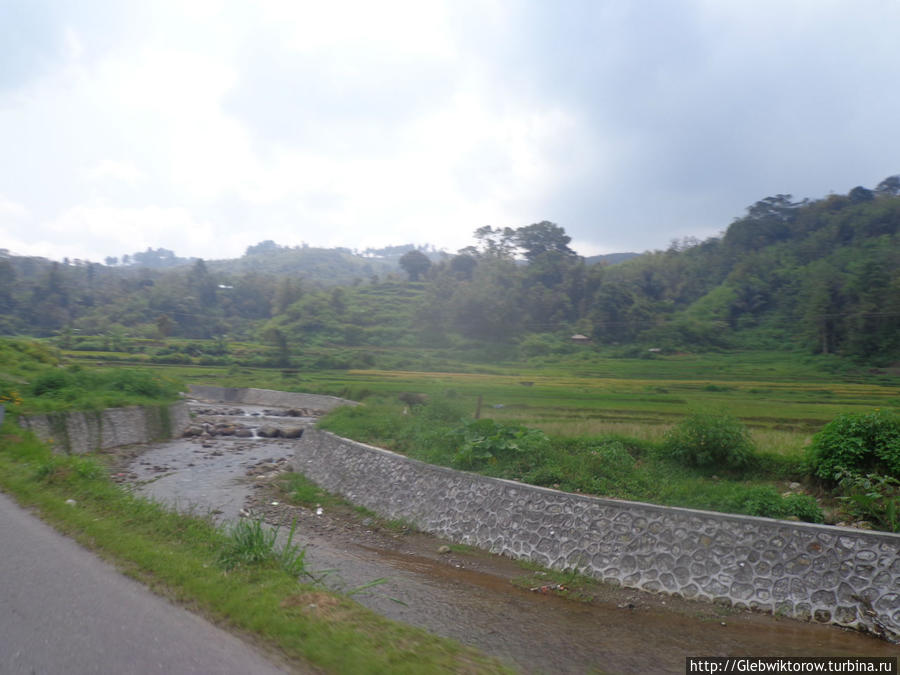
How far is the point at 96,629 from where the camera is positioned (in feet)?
15.4

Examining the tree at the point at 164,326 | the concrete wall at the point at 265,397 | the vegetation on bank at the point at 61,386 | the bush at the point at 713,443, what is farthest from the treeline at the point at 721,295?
the vegetation on bank at the point at 61,386

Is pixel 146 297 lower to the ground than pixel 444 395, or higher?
higher

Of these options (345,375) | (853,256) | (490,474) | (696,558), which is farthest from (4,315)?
(853,256)

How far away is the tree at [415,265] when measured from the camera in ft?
297

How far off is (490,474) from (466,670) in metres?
8.15

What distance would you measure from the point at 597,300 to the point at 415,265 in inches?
2179

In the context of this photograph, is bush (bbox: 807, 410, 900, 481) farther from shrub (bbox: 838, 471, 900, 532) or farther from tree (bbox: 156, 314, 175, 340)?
tree (bbox: 156, 314, 175, 340)

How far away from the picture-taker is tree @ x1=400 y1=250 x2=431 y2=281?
297 feet

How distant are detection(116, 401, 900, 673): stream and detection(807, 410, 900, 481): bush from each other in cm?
344

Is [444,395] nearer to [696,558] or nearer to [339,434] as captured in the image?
[339,434]

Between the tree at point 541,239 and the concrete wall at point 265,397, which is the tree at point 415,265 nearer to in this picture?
the tree at point 541,239

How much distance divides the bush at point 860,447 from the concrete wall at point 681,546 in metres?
2.30

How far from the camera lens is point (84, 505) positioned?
9.25m

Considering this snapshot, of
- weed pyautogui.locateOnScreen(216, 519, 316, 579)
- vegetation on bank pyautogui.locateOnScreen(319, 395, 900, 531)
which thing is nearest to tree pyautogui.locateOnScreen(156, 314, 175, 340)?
vegetation on bank pyautogui.locateOnScreen(319, 395, 900, 531)
